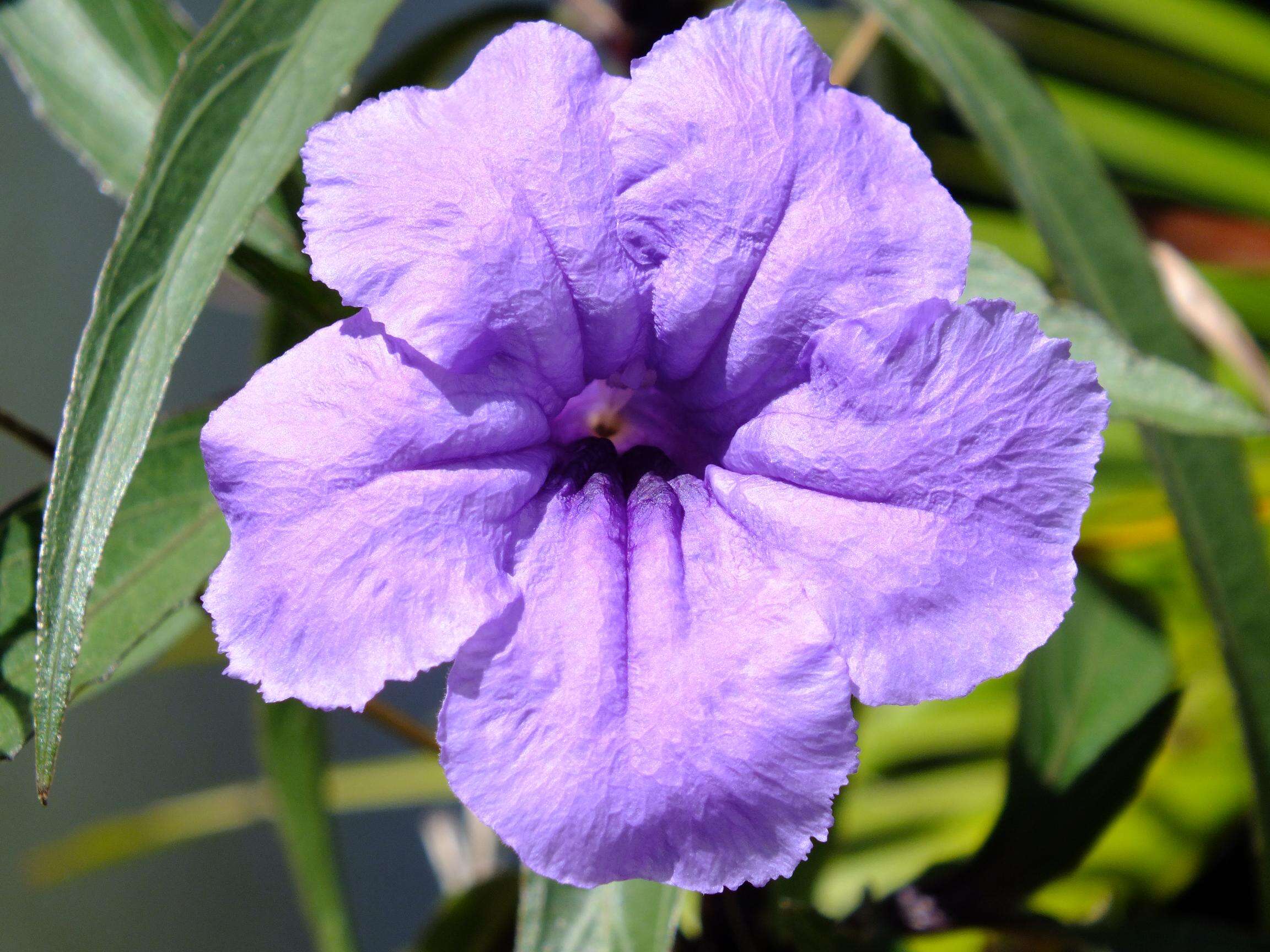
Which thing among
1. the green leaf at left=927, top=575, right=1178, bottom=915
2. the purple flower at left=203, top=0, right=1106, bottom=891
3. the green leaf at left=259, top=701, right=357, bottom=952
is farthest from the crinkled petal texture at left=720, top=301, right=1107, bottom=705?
the green leaf at left=259, top=701, right=357, bottom=952

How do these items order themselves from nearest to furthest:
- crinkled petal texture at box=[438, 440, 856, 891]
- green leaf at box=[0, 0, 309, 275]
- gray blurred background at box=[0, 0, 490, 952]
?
1. crinkled petal texture at box=[438, 440, 856, 891]
2. green leaf at box=[0, 0, 309, 275]
3. gray blurred background at box=[0, 0, 490, 952]

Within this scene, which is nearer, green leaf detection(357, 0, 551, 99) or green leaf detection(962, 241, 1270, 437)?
green leaf detection(962, 241, 1270, 437)

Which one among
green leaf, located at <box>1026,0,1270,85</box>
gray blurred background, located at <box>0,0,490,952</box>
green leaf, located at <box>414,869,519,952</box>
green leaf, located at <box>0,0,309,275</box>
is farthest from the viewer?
green leaf, located at <box>1026,0,1270,85</box>

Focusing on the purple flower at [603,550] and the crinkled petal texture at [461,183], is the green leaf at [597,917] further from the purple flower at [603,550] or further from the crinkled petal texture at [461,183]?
the crinkled petal texture at [461,183]

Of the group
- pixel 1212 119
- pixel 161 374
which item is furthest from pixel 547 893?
pixel 1212 119

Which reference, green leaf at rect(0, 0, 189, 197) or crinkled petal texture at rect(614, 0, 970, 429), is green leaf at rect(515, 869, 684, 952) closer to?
crinkled petal texture at rect(614, 0, 970, 429)

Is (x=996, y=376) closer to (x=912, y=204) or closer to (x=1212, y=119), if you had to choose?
(x=912, y=204)

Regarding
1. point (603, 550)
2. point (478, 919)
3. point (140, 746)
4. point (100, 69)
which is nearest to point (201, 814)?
point (140, 746)

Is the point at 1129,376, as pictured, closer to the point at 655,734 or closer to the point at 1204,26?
the point at 655,734
